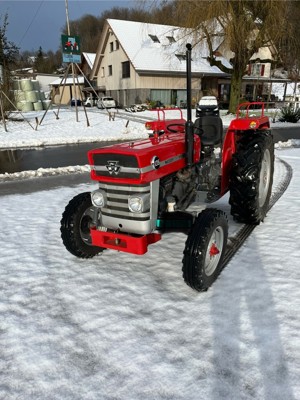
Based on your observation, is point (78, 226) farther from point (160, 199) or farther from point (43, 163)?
point (43, 163)

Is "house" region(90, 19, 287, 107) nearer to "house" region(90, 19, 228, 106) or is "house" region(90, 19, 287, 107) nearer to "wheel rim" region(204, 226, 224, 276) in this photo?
"house" region(90, 19, 228, 106)

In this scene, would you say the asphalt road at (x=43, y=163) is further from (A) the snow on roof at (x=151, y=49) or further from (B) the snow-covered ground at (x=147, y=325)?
(A) the snow on roof at (x=151, y=49)

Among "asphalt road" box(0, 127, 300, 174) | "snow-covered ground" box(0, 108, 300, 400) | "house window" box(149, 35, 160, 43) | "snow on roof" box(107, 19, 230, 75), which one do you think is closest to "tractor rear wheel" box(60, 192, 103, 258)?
"snow-covered ground" box(0, 108, 300, 400)

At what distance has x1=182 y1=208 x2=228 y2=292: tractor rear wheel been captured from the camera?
2.72 meters

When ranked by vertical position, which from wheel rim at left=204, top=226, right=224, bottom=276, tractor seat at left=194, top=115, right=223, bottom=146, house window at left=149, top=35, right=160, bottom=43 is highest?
house window at left=149, top=35, right=160, bottom=43

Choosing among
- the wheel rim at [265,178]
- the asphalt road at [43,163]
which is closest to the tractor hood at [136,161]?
the wheel rim at [265,178]

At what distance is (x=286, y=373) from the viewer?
2.09 meters

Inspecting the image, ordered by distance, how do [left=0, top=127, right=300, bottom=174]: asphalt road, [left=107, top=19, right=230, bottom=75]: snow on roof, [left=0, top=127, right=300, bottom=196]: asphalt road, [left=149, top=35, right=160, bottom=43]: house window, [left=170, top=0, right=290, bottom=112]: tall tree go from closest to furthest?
[left=0, top=127, right=300, bottom=196]: asphalt road → [left=0, top=127, right=300, bottom=174]: asphalt road → [left=170, top=0, right=290, bottom=112]: tall tree → [left=107, top=19, right=230, bottom=75]: snow on roof → [left=149, top=35, right=160, bottom=43]: house window

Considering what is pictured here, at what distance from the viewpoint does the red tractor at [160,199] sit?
2.76 meters

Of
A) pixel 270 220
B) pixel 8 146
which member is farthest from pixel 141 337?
pixel 8 146

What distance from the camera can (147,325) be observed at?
8.39 feet

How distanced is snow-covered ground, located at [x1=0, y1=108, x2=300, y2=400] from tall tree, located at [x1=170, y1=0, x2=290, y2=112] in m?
16.5

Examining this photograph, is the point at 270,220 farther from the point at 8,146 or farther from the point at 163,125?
the point at 8,146

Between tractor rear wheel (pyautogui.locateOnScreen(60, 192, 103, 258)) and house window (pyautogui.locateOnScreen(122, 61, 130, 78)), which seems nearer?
tractor rear wheel (pyautogui.locateOnScreen(60, 192, 103, 258))
